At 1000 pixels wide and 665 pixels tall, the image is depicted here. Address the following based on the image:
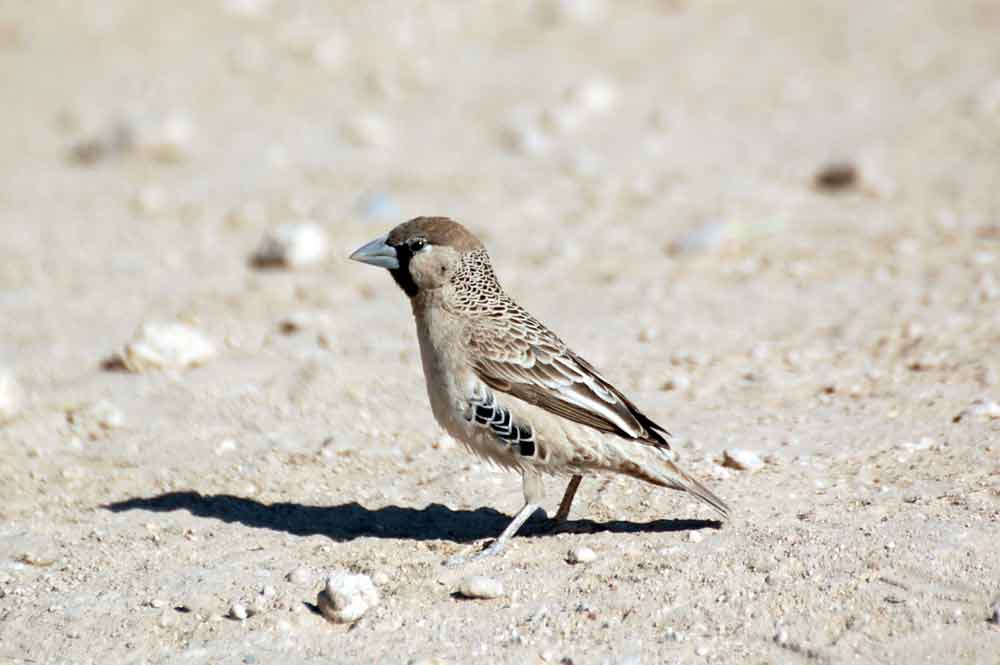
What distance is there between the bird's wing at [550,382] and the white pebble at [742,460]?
0.68 meters

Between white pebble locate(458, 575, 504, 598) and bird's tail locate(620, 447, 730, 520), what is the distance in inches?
33.4

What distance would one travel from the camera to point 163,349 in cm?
848

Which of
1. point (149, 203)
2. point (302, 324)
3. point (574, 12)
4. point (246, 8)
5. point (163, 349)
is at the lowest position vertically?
point (302, 324)

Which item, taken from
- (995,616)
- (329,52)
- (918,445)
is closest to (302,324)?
(918,445)

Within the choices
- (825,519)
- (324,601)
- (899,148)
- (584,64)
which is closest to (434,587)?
(324,601)

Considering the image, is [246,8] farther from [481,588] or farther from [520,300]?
[481,588]

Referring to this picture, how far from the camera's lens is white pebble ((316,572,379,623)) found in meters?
5.29

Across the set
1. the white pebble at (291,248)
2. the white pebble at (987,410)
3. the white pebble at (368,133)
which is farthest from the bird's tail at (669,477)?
the white pebble at (368,133)

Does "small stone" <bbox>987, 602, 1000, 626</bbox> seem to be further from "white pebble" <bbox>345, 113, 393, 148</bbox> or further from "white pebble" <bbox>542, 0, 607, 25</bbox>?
"white pebble" <bbox>542, 0, 607, 25</bbox>

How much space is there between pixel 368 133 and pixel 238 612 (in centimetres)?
873

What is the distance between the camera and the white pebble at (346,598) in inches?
208

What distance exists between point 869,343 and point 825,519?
2701mm

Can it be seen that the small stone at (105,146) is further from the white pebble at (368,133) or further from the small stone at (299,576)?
the small stone at (299,576)

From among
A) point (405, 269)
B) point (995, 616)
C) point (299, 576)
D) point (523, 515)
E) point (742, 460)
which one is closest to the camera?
point (995, 616)
